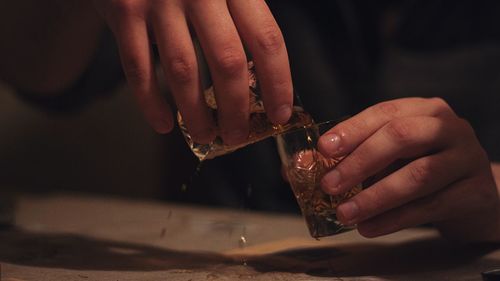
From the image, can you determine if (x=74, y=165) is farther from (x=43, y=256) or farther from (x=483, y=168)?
(x=483, y=168)

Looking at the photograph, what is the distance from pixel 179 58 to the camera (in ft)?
1.88

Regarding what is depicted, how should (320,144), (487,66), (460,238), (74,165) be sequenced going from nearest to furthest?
(320,144) → (460,238) → (487,66) → (74,165)

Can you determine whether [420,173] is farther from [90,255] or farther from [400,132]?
[90,255]

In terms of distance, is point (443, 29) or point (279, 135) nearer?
point (279, 135)

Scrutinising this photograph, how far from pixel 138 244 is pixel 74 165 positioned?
41.0 inches

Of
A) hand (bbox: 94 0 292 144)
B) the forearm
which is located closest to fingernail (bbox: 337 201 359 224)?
hand (bbox: 94 0 292 144)

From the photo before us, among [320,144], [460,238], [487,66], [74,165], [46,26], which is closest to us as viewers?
[320,144]

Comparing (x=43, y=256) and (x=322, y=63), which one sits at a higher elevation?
(x=43, y=256)

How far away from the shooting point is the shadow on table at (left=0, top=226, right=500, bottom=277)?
0.66 metres

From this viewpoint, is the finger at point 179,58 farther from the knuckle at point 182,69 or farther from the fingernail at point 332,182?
the fingernail at point 332,182

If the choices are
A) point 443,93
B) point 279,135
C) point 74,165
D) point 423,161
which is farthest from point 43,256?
point 74,165

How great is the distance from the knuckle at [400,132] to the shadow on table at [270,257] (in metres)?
0.12

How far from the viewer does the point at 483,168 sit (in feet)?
2.21

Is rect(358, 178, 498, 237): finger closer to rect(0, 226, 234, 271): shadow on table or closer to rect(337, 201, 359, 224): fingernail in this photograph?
rect(337, 201, 359, 224): fingernail
